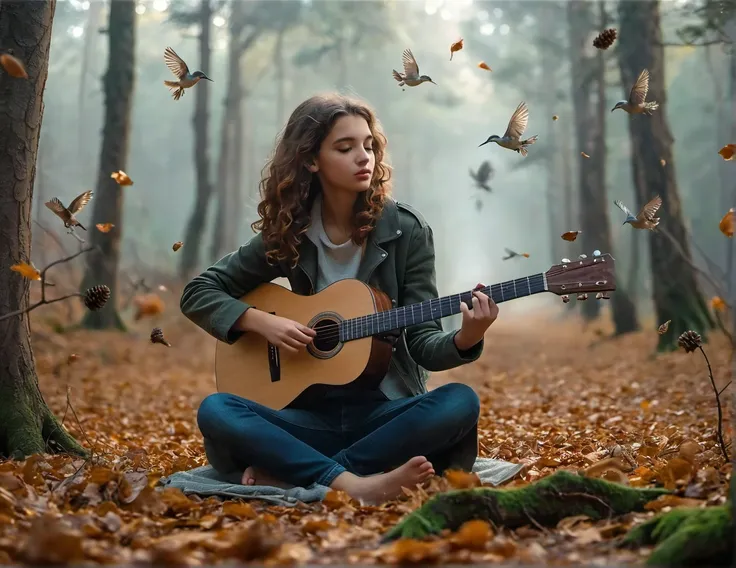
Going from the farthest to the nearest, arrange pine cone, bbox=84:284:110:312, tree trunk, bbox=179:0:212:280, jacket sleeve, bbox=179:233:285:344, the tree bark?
1. tree trunk, bbox=179:0:212:280
2. the tree bark
3. jacket sleeve, bbox=179:233:285:344
4. pine cone, bbox=84:284:110:312

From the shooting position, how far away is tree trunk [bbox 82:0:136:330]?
1070cm

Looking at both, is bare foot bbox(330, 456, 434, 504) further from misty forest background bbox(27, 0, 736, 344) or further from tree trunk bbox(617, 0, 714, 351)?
tree trunk bbox(617, 0, 714, 351)

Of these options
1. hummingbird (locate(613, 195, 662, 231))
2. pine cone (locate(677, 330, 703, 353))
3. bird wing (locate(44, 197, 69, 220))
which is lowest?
pine cone (locate(677, 330, 703, 353))

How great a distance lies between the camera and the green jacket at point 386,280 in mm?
3721

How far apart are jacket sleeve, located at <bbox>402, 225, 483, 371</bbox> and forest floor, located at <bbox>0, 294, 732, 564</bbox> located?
0.59m

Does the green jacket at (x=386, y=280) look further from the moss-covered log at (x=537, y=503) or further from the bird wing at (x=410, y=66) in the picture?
the moss-covered log at (x=537, y=503)

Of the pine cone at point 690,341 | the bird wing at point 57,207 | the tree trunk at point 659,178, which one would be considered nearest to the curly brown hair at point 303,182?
the bird wing at point 57,207

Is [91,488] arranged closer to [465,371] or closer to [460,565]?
[460,565]

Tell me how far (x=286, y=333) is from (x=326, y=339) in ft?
0.60

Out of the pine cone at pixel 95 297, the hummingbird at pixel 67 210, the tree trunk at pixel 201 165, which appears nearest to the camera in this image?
the pine cone at pixel 95 297

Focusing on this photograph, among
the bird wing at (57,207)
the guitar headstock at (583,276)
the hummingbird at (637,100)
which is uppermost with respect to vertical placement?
the hummingbird at (637,100)

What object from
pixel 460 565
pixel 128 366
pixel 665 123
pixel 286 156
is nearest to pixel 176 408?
pixel 128 366

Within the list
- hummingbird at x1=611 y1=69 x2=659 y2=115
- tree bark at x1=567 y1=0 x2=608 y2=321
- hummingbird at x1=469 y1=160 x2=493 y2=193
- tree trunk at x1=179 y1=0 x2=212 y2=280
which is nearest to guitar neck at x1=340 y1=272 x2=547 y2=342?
hummingbird at x1=611 y1=69 x2=659 y2=115

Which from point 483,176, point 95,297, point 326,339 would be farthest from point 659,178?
point 95,297
